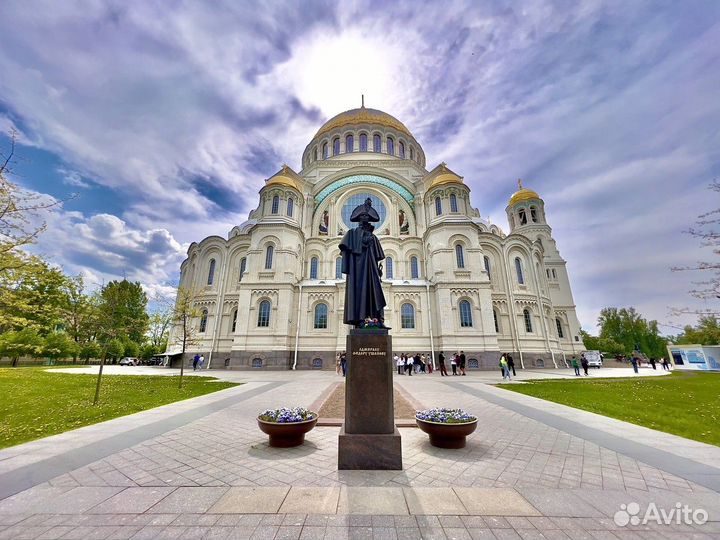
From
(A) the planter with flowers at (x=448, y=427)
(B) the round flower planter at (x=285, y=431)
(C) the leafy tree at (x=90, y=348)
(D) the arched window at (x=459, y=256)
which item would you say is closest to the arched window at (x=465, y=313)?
(D) the arched window at (x=459, y=256)

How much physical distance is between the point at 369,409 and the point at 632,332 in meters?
74.5

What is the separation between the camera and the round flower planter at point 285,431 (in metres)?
5.43

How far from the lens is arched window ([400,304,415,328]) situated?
27875 mm

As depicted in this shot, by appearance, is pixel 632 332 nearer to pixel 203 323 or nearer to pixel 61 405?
pixel 203 323

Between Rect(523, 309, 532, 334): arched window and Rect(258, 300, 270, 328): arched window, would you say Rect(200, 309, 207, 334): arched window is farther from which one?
Rect(523, 309, 532, 334): arched window

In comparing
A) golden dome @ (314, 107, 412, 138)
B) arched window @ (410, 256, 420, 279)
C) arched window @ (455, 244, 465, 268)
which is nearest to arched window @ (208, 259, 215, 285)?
arched window @ (410, 256, 420, 279)

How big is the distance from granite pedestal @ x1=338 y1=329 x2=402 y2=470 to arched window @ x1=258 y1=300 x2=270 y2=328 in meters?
24.0

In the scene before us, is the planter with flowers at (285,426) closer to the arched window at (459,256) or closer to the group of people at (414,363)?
the group of people at (414,363)

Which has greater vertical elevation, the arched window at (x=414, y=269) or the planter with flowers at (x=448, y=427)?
the arched window at (x=414, y=269)

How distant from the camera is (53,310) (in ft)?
30.1

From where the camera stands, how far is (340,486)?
397 cm

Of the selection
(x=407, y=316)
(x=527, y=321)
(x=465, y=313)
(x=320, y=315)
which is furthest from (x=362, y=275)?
(x=527, y=321)

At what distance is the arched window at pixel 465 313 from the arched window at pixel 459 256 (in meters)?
3.69

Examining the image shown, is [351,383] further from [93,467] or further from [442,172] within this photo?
[442,172]
